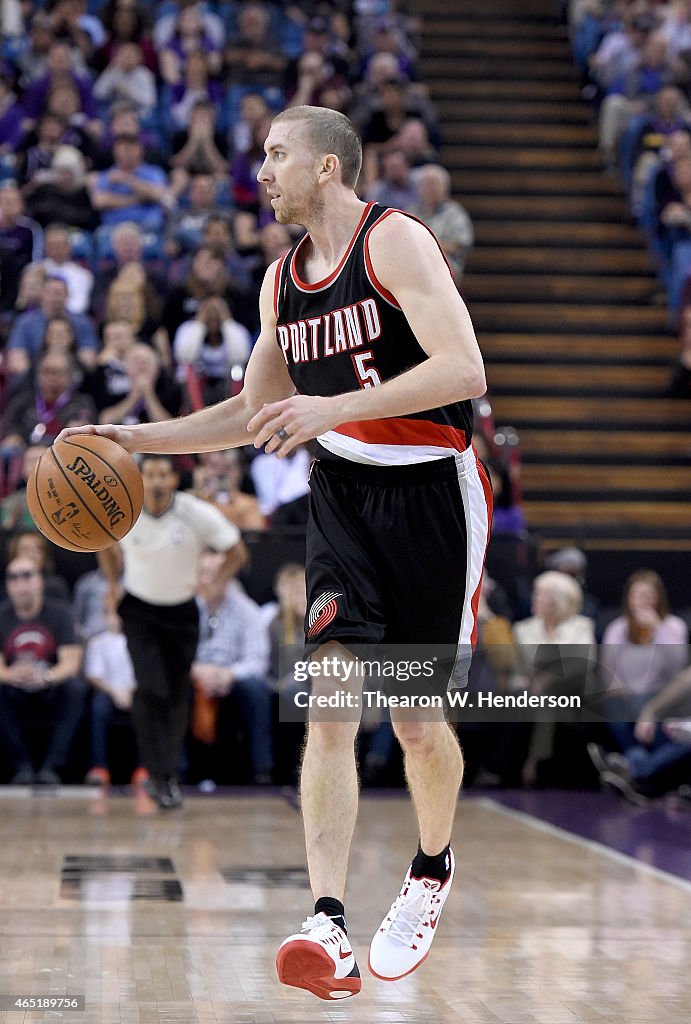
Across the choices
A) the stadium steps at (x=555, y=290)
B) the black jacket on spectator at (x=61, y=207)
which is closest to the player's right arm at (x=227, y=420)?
the stadium steps at (x=555, y=290)

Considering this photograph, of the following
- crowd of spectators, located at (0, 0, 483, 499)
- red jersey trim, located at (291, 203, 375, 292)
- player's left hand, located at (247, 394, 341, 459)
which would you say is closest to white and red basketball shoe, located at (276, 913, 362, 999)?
player's left hand, located at (247, 394, 341, 459)

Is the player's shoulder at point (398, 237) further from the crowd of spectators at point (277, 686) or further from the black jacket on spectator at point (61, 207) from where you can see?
the black jacket on spectator at point (61, 207)

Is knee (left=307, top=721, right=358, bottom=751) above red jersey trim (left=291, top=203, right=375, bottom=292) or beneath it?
beneath

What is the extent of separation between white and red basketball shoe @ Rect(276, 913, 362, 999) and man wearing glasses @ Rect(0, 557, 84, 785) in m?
5.45

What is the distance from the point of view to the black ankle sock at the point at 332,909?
3.67 meters

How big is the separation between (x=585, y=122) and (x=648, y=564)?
7.38 metres

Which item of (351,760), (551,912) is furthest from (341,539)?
(551,912)

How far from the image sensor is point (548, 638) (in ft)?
29.6

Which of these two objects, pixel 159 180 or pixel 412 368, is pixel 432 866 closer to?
pixel 412 368

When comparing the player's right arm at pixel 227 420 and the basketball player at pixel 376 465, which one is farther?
the player's right arm at pixel 227 420

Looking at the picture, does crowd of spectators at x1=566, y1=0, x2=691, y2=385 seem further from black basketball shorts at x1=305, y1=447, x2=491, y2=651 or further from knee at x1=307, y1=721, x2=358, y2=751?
knee at x1=307, y1=721, x2=358, y2=751

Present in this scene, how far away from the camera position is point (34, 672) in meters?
8.80

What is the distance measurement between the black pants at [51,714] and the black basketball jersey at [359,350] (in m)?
5.21

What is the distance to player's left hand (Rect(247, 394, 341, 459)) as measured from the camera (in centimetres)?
352
